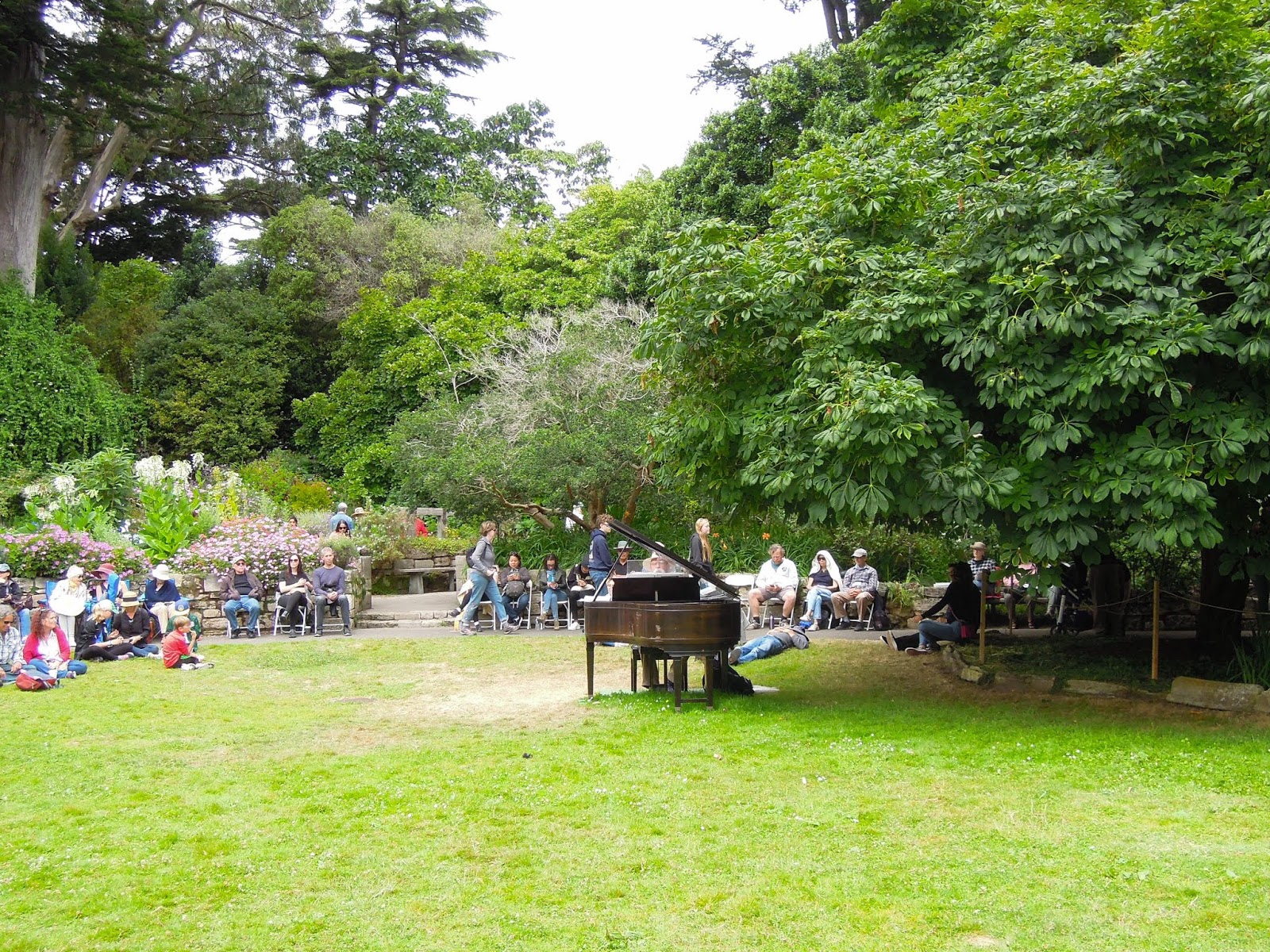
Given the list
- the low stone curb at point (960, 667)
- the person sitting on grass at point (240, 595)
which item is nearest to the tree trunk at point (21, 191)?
the person sitting on grass at point (240, 595)

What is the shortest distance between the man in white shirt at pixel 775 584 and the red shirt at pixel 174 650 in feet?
25.4

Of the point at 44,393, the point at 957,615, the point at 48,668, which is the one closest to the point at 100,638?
the point at 48,668

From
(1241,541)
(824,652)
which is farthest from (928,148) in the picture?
(824,652)

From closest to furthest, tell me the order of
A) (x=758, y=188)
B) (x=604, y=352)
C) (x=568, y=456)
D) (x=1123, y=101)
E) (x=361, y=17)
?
(x=1123, y=101) → (x=568, y=456) → (x=604, y=352) → (x=758, y=188) → (x=361, y=17)

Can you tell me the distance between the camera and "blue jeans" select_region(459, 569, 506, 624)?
16.9 m

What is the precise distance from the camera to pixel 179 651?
1360 cm

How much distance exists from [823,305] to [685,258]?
4.37 ft

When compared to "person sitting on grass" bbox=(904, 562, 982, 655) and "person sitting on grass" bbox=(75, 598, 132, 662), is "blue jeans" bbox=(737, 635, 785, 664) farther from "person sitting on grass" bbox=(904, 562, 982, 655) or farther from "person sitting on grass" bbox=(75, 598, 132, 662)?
"person sitting on grass" bbox=(75, 598, 132, 662)

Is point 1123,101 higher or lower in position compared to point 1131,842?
higher

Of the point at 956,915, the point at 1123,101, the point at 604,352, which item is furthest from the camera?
the point at 604,352

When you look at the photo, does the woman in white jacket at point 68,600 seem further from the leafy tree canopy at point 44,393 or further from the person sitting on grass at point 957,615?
the leafy tree canopy at point 44,393

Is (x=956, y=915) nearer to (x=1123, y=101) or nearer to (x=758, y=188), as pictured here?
(x=1123, y=101)

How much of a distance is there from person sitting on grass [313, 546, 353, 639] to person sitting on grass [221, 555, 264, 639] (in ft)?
3.06

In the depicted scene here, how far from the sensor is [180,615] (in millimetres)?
13680
